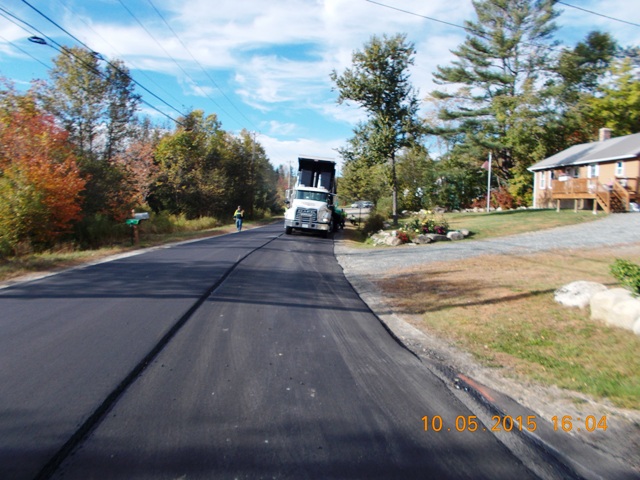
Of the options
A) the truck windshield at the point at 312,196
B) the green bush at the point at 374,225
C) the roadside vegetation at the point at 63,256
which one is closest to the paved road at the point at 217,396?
the roadside vegetation at the point at 63,256

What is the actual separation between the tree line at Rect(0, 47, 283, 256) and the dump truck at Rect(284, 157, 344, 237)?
877 centimetres

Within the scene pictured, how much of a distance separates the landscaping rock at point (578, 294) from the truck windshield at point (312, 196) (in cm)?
1764

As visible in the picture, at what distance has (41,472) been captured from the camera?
2912mm

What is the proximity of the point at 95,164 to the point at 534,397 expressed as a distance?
76.4 feet

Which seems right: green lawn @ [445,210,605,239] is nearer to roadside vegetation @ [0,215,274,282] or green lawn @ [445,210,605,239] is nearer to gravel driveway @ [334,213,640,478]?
gravel driveway @ [334,213,640,478]

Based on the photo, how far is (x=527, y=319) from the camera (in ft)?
23.3

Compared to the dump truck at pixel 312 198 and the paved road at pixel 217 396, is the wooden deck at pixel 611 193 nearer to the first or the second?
the dump truck at pixel 312 198

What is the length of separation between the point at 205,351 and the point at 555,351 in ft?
14.2

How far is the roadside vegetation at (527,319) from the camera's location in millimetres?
5059

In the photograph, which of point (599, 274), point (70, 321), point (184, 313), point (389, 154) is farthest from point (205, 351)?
point (389, 154)

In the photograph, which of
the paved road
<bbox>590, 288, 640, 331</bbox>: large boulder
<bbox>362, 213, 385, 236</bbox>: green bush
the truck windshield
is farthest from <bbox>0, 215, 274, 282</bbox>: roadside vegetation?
<bbox>362, 213, 385, 236</bbox>: green bush

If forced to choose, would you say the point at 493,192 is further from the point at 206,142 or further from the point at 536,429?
the point at 536,429

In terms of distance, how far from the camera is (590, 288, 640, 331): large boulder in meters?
6.17

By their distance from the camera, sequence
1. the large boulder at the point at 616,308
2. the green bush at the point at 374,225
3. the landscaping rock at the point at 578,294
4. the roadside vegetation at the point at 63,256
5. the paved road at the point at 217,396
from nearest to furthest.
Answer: the paved road at the point at 217,396
the large boulder at the point at 616,308
the landscaping rock at the point at 578,294
the roadside vegetation at the point at 63,256
the green bush at the point at 374,225
